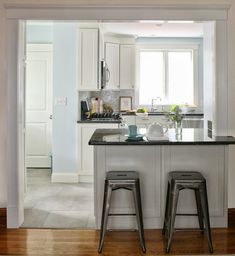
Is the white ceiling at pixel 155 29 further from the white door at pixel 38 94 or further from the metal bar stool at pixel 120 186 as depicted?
the metal bar stool at pixel 120 186

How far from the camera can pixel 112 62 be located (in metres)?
7.50

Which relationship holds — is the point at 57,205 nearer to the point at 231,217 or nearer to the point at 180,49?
the point at 231,217

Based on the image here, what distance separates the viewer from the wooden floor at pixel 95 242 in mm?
3381

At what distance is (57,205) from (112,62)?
3.51m

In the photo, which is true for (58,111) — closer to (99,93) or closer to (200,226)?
(99,93)

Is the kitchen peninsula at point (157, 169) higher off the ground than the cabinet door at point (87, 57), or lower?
lower

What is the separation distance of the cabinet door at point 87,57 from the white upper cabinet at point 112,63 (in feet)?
3.91

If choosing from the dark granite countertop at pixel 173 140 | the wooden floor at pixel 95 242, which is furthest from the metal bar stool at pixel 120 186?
the dark granite countertop at pixel 173 140

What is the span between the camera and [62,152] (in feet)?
20.1

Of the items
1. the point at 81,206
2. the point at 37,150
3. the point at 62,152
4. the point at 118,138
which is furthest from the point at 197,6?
the point at 37,150

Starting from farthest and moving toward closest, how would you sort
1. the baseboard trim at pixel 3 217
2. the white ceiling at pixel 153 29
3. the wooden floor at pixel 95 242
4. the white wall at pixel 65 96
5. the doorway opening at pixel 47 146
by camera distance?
the white ceiling at pixel 153 29
the white wall at pixel 65 96
the doorway opening at pixel 47 146
the baseboard trim at pixel 3 217
the wooden floor at pixel 95 242

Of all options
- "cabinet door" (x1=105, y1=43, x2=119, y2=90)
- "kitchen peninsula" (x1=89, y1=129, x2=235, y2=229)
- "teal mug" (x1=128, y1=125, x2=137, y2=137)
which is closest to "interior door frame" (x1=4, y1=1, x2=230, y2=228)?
"kitchen peninsula" (x1=89, y1=129, x2=235, y2=229)

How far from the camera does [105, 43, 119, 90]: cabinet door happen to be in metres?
7.38

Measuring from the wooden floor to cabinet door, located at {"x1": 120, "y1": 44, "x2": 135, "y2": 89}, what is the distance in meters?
4.26
